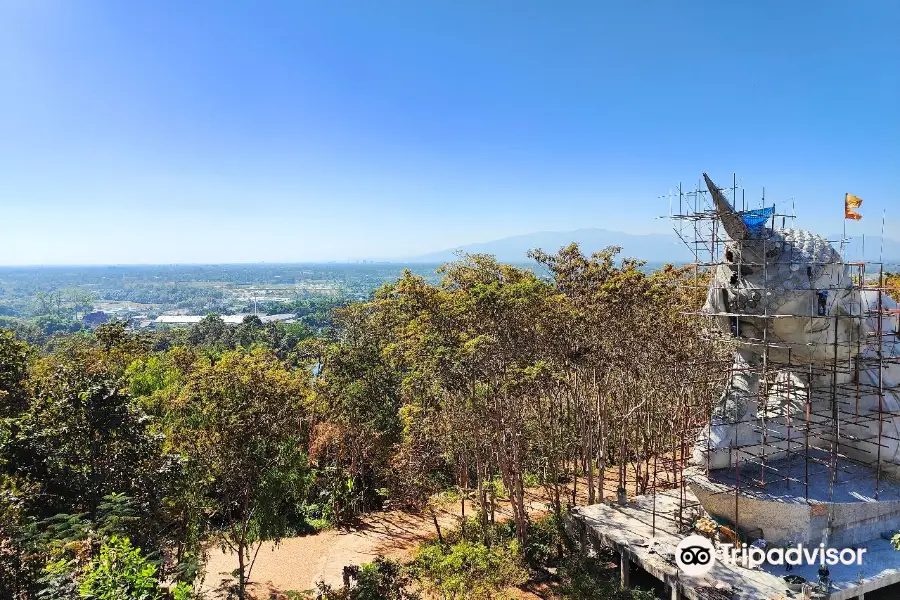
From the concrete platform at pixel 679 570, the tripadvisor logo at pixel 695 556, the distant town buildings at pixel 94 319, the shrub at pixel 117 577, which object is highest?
the shrub at pixel 117 577

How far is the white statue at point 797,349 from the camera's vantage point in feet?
40.0

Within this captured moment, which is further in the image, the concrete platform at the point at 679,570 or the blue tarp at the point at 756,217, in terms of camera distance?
the blue tarp at the point at 756,217

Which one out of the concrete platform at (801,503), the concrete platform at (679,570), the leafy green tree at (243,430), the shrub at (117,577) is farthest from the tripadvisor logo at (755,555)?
the shrub at (117,577)

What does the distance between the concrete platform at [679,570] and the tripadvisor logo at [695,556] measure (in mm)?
145

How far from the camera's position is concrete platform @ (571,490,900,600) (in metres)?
10.5

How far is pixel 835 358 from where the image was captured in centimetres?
1189

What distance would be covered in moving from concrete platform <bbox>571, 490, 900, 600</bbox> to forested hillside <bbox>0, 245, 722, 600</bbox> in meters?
1.68

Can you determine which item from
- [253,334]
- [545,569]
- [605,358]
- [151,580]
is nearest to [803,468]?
[605,358]

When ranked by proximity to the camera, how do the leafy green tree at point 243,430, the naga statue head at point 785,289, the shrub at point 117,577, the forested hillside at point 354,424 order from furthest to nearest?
the naga statue head at point 785,289
the leafy green tree at point 243,430
the forested hillside at point 354,424
the shrub at point 117,577

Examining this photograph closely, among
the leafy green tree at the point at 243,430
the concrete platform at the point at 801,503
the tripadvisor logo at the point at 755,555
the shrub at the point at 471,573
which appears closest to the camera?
the shrub at the point at 471,573

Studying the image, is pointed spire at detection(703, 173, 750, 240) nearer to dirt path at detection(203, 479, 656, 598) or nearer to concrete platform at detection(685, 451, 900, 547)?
concrete platform at detection(685, 451, 900, 547)

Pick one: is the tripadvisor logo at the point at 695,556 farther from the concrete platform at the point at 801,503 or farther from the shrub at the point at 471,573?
the shrub at the point at 471,573

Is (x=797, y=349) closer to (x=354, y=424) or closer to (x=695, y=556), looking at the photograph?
(x=695, y=556)

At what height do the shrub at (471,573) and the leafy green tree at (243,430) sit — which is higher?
the leafy green tree at (243,430)
